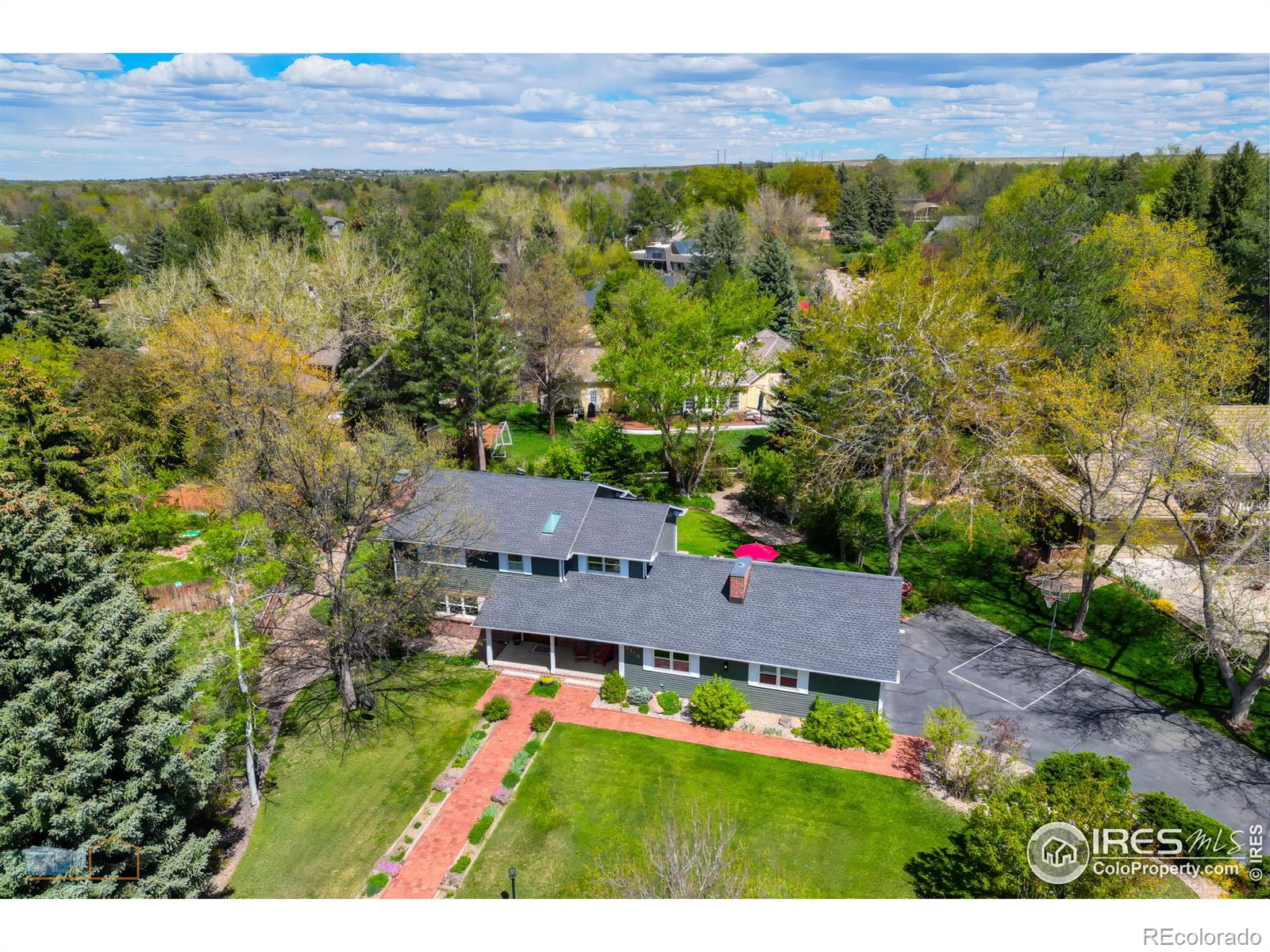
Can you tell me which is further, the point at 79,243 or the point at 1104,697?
the point at 79,243

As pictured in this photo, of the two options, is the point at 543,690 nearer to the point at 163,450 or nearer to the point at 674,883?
the point at 674,883

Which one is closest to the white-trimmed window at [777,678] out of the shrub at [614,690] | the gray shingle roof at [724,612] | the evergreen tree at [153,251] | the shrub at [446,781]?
the gray shingle roof at [724,612]

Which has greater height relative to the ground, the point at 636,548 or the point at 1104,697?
the point at 636,548

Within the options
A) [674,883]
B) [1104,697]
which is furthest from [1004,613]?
[674,883]

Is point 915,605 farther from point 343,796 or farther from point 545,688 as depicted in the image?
point 343,796

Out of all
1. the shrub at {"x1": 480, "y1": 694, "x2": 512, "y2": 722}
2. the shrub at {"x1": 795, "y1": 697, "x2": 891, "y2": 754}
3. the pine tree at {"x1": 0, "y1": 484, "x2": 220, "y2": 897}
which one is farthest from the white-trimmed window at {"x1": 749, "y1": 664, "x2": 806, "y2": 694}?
the pine tree at {"x1": 0, "y1": 484, "x2": 220, "y2": 897}

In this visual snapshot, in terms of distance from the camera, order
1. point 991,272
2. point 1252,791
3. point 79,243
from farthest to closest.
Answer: point 79,243, point 991,272, point 1252,791
